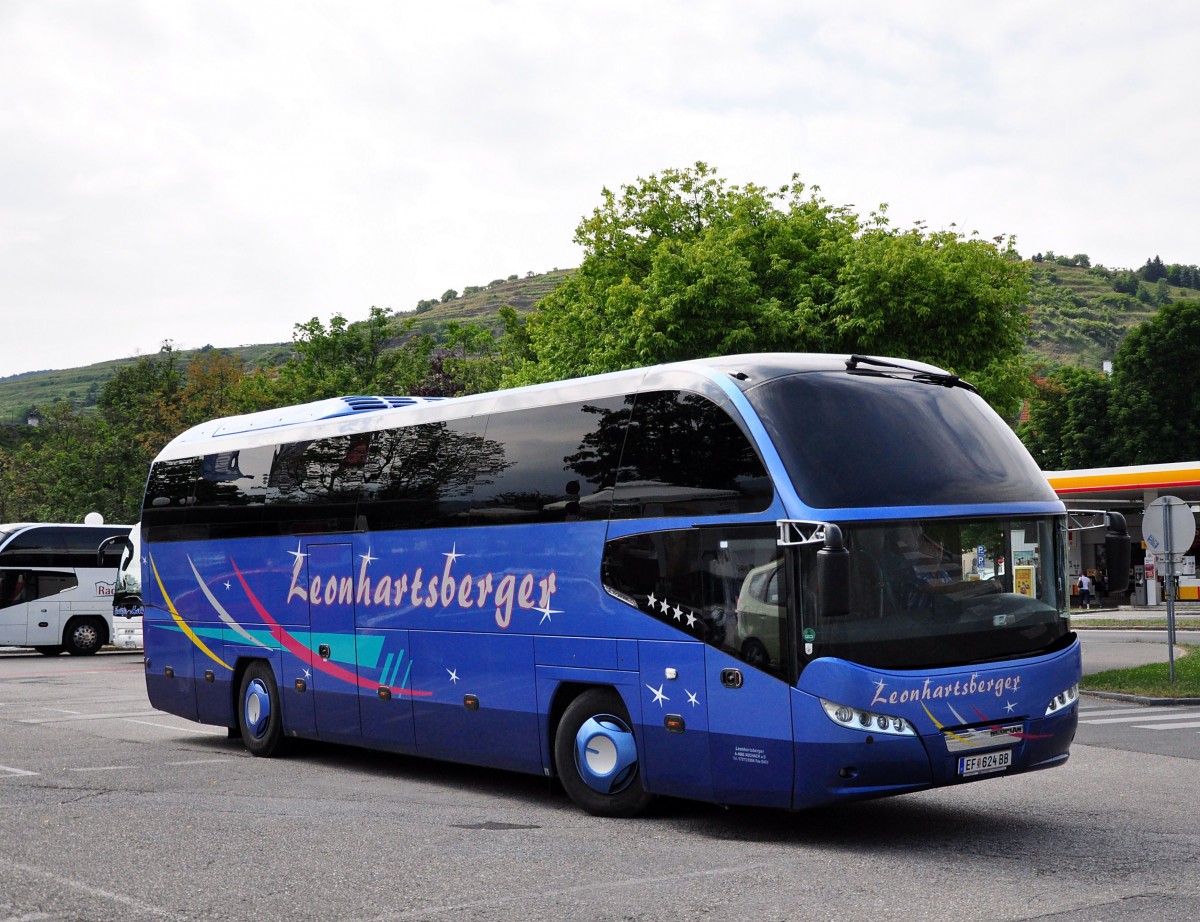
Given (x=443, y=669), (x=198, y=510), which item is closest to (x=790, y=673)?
(x=443, y=669)

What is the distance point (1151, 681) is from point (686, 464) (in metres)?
14.3

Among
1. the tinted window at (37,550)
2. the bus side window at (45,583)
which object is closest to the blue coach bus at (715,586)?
the tinted window at (37,550)

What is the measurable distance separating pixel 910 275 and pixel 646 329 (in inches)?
215

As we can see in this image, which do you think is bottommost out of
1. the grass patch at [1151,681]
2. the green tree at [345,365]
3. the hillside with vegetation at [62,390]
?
the grass patch at [1151,681]

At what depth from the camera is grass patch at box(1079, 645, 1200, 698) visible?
19.9 meters

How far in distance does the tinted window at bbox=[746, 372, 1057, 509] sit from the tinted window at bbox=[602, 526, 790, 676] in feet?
1.91

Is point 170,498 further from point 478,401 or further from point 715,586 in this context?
point 715,586

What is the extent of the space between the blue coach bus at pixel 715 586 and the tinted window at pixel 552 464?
0.08ft

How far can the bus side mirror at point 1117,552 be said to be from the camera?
1059 cm

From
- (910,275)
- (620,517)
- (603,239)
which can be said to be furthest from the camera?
(603,239)

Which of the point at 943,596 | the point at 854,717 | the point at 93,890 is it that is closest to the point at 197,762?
the point at 93,890

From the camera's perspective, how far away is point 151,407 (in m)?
62.8

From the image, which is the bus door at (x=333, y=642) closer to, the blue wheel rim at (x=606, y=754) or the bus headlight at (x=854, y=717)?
the blue wheel rim at (x=606, y=754)

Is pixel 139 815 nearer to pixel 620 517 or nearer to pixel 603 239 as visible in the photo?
pixel 620 517
